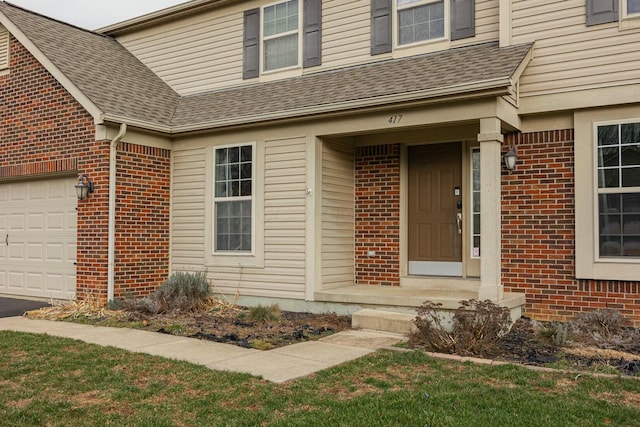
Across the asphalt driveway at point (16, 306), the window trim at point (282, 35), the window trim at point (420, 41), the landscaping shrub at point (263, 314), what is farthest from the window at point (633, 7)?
the asphalt driveway at point (16, 306)

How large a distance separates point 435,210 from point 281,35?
173 inches

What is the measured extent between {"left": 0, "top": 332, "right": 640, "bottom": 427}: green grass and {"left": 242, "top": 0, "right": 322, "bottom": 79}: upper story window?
6.33m

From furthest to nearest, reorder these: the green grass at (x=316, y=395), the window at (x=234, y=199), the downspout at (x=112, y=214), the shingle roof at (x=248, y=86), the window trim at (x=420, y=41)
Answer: the window at (x=234, y=199) < the downspout at (x=112, y=214) < the window trim at (x=420, y=41) < the shingle roof at (x=248, y=86) < the green grass at (x=316, y=395)

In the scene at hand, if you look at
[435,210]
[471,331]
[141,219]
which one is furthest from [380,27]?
[471,331]

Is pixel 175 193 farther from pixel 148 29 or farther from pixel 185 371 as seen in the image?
pixel 185 371

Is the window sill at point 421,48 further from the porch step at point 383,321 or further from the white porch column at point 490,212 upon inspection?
the porch step at point 383,321

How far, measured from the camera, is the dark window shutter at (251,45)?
35.2ft

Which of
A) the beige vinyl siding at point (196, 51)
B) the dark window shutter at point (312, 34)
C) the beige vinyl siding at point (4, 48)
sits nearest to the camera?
the dark window shutter at point (312, 34)

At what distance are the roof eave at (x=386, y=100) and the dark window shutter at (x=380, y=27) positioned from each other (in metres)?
1.74

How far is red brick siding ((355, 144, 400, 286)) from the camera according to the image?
9.16 m

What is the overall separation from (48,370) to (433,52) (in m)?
6.90

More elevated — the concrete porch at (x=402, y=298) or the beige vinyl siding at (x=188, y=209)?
the beige vinyl siding at (x=188, y=209)

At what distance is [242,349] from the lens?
6359 mm

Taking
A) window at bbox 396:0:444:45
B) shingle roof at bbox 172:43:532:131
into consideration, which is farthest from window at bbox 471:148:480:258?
window at bbox 396:0:444:45
